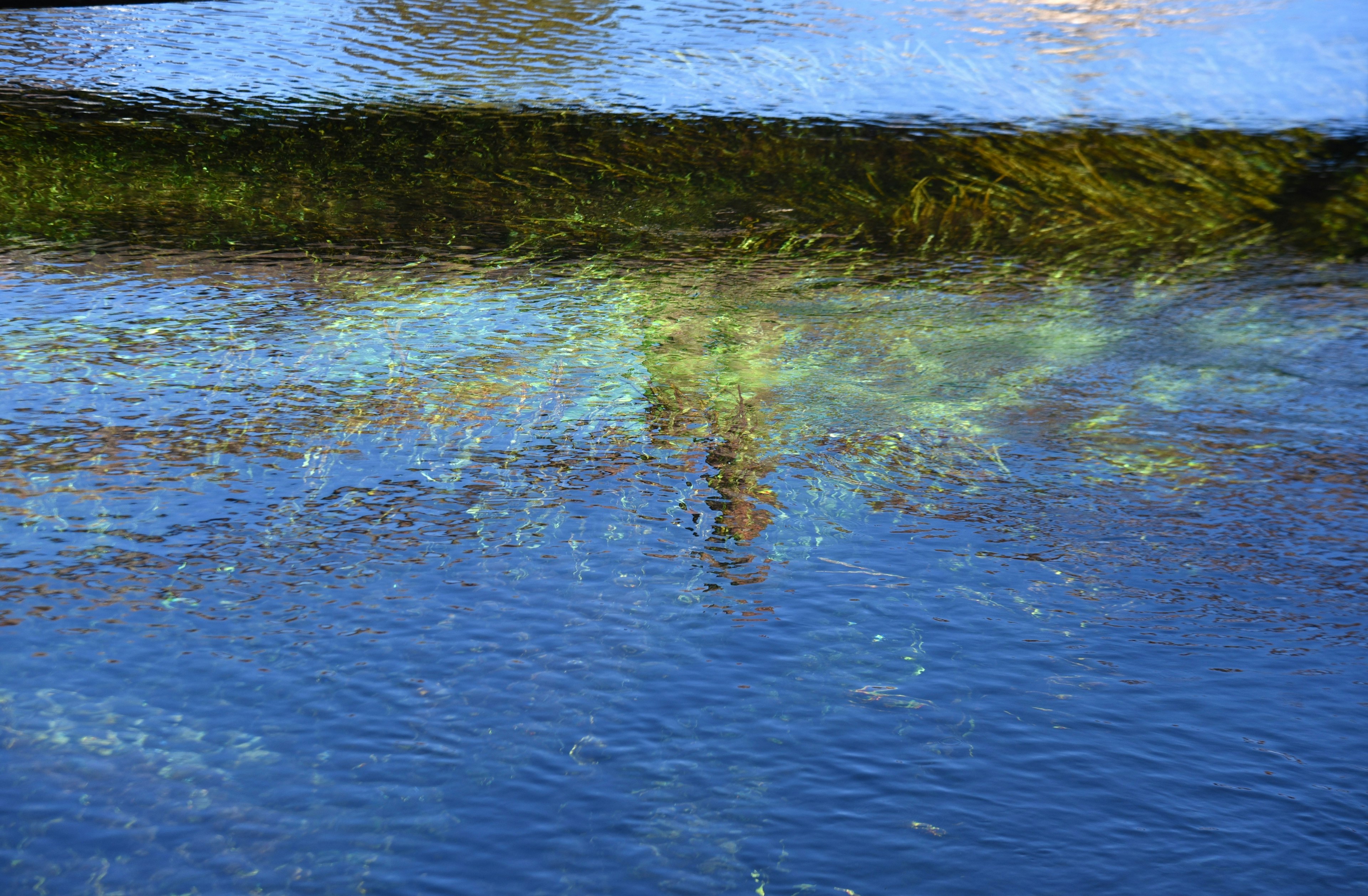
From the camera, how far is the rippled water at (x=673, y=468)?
2082mm

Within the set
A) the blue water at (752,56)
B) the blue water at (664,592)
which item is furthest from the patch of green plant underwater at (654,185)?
the blue water at (664,592)

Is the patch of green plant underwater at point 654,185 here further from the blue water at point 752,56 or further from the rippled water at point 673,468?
the blue water at point 752,56

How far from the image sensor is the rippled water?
6.83 feet

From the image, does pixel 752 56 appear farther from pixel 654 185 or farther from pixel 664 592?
pixel 664 592

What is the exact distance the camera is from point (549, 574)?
8.79ft

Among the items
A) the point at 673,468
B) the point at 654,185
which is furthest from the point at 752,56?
the point at 673,468

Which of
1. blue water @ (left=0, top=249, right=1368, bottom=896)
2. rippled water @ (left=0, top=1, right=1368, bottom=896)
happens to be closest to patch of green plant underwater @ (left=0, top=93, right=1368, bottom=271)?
rippled water @ (left=0, top=1, right=1368, bottom=896)

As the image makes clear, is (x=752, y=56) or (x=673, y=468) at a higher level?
(x=752, y=56)

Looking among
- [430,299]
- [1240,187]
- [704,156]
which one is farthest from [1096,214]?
[430,299]

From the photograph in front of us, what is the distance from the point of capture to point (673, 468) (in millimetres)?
3146

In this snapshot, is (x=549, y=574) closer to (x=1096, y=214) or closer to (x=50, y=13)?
(x=1096, y=214)

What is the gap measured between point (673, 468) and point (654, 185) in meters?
2.05

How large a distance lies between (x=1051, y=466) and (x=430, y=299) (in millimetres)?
1899

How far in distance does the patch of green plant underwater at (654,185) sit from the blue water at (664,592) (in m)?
0.46
